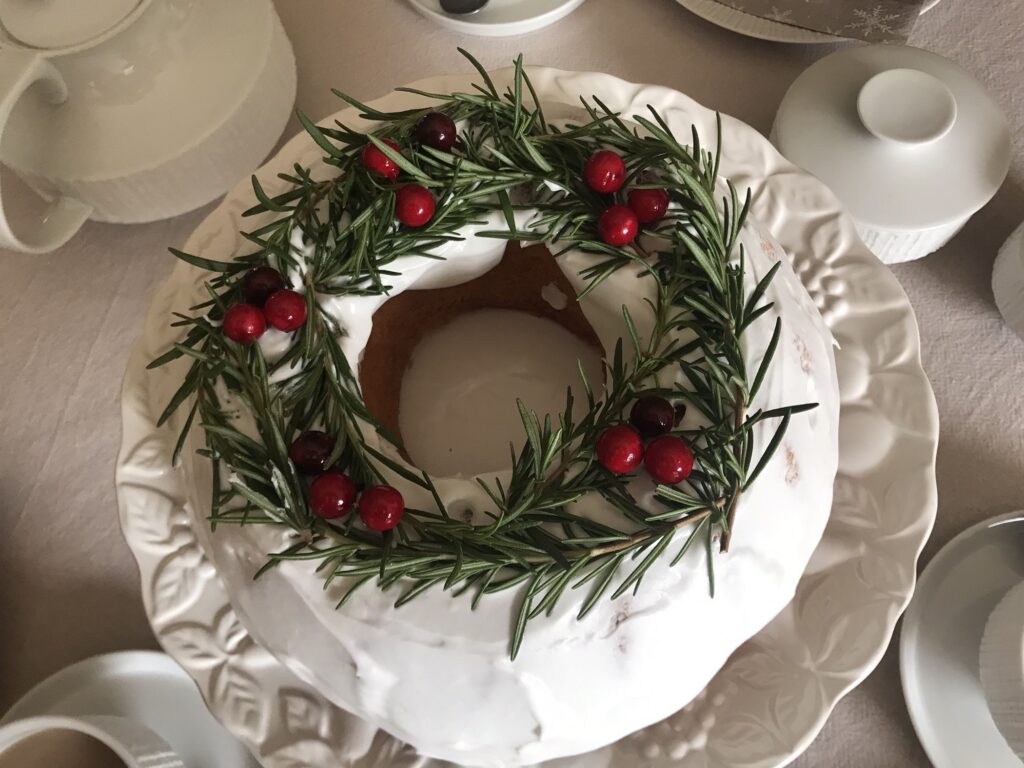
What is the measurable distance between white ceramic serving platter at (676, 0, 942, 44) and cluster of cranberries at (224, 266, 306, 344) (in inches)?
22.5

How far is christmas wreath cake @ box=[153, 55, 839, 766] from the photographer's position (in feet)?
1.47

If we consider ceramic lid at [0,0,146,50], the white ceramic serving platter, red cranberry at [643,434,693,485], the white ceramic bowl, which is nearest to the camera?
red cranberry at [643,434,693,485]

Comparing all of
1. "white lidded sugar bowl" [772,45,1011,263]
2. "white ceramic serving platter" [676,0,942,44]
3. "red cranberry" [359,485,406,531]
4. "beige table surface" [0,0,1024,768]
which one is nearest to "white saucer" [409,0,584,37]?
"beige table surface" [0,0,1024,768]

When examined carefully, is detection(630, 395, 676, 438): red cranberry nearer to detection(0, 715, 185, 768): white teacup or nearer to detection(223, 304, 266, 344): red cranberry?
detection(223, 304, 266, 344): red cranberry

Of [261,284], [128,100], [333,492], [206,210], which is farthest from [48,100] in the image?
[333,492]

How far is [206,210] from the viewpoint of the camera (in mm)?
861

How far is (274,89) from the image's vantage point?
2.56 ft

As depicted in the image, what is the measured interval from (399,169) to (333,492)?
0.21m

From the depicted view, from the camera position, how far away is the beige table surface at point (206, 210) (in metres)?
0.72

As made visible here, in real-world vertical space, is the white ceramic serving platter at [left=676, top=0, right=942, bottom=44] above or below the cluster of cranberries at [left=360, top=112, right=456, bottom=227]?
below

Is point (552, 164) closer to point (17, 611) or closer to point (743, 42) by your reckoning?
point (743, 42)

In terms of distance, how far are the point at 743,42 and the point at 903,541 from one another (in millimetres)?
559

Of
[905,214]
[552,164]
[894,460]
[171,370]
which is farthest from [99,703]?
A: [905,214]

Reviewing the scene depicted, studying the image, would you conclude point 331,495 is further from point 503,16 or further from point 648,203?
point 503,16
